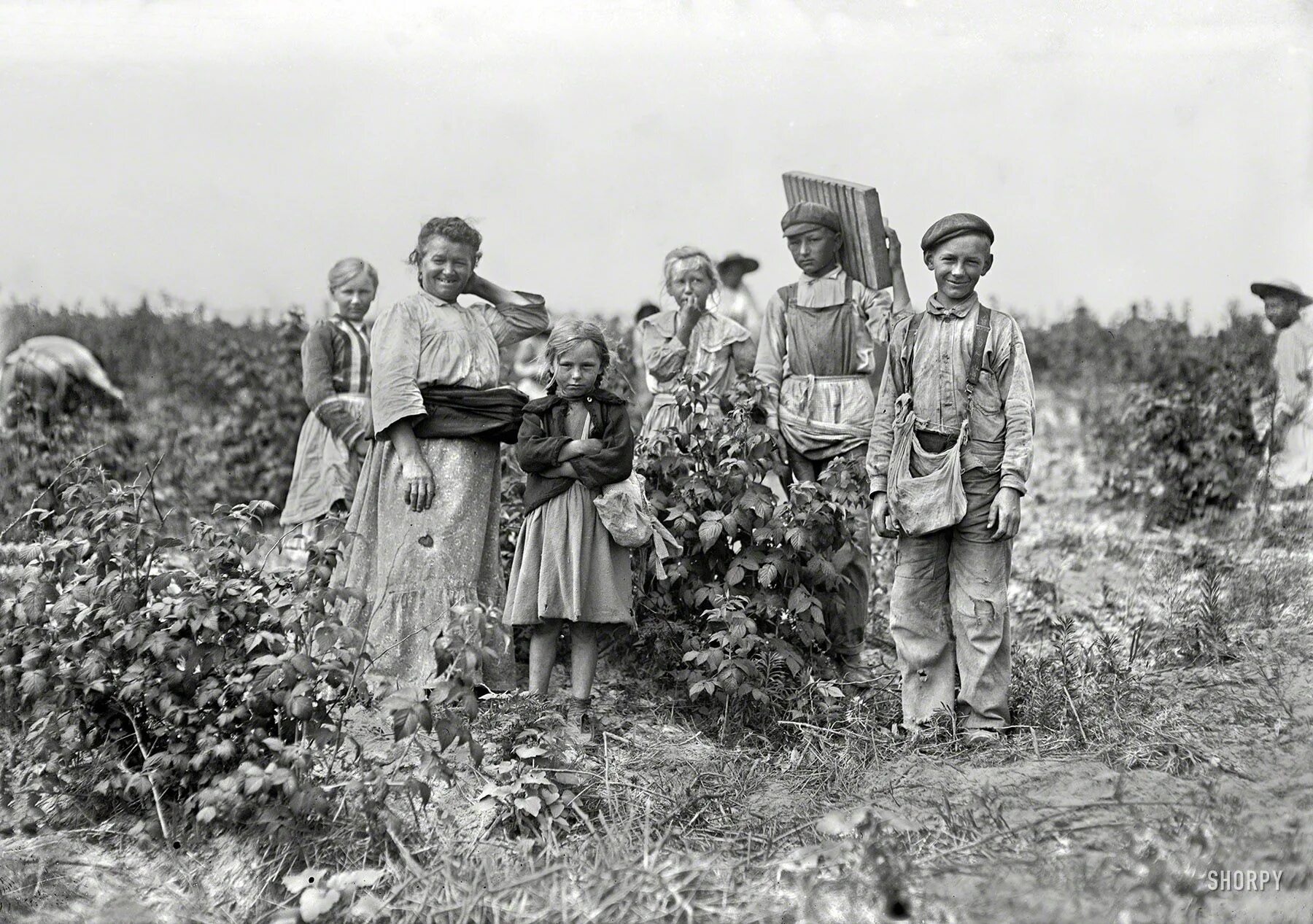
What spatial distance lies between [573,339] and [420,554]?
1063 millimetres

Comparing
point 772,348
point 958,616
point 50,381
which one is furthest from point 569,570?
point 50,381

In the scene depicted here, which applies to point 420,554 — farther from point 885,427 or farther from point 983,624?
point 983,624

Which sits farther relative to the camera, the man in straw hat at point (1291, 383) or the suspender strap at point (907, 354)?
the man in straw hat at point (1291, 383)

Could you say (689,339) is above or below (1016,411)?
above

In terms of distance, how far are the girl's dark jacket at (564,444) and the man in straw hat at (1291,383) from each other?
4.78 m

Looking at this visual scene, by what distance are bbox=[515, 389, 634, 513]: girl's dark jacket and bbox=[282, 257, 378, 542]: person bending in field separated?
1.69 metres

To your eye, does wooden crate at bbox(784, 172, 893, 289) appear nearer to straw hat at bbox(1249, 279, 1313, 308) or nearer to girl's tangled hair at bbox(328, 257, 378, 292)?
girl's tangled hair at bbox(328, 257, 378, 292)

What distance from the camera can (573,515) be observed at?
165 inches

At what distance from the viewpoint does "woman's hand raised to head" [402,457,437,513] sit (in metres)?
4.42

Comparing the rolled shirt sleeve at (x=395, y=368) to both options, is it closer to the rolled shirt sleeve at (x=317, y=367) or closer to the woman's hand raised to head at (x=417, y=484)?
the woman's hand raised to head at (x=417, y=484)

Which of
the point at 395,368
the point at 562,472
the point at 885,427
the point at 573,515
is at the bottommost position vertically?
the point at 573,515

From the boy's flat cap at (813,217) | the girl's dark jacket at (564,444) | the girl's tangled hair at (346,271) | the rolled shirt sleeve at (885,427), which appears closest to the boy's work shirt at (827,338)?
the boy's flat cap at (813,217)

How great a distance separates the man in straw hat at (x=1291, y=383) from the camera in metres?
6.98

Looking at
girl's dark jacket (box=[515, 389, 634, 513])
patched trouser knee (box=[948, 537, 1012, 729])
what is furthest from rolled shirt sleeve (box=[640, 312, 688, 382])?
patched trouser knee (box=[948, 537, 1012, 729])
